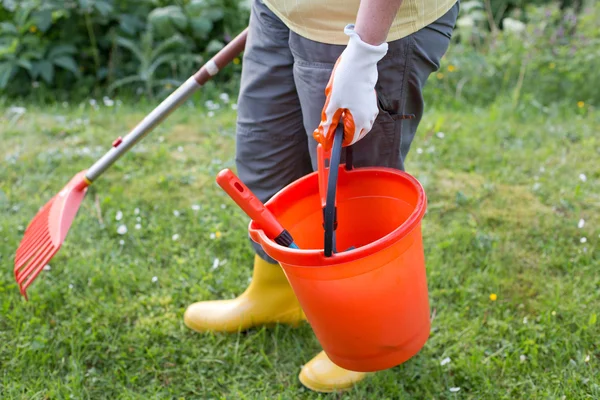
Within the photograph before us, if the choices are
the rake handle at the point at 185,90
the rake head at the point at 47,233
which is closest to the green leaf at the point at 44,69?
the rake head at the point at 47,233

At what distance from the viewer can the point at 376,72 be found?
144 centimetres

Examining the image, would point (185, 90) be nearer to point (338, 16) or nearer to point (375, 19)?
point (338, 16)

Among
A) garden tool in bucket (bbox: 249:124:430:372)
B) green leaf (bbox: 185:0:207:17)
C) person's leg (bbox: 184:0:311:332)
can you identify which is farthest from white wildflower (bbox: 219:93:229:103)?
garden tool in bucket (bbox: 249:124:430:372)

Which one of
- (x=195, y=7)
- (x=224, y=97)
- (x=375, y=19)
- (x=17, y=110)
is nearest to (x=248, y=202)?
(x=375, y=19)

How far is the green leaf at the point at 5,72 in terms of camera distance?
3.77 meters

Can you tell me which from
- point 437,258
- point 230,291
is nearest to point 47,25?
point 230,291

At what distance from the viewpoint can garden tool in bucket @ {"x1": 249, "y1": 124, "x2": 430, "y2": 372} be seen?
4.56ft

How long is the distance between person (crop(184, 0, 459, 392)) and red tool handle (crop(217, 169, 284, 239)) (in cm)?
20

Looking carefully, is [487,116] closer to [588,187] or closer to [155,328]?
[588,187]

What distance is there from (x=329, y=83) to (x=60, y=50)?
10.2ft

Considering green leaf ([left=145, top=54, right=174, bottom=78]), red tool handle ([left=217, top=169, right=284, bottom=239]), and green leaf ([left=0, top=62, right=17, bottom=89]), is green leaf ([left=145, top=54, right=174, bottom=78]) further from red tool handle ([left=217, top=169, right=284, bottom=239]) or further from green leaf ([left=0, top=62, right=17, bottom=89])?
red tool handle ([left=217, top=169, right=284, bottom=239])

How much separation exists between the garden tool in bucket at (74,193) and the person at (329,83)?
24 centimetres

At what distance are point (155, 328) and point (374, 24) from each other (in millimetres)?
1296

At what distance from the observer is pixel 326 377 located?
191 centimetres
